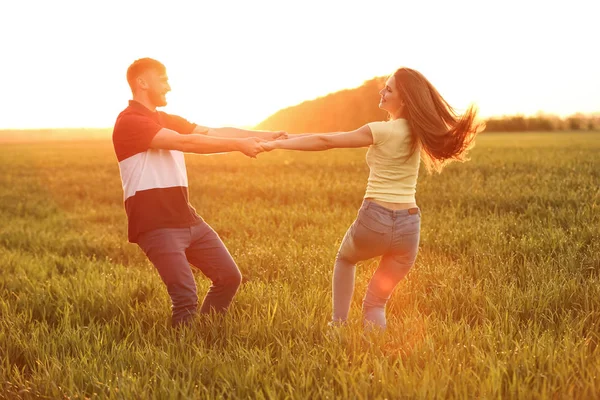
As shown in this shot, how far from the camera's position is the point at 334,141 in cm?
362

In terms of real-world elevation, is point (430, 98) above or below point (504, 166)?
above

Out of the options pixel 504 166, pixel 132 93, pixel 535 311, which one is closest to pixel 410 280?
pixel 535 311

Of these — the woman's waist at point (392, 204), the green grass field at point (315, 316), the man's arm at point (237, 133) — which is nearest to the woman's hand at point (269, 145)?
the man's arm at point (237, 133)

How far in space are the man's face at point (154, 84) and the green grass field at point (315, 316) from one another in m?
1.77

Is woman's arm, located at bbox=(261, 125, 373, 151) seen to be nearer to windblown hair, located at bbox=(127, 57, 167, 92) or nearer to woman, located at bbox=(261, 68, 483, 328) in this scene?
woman, located at bbox=(261, 68, 483, 328)

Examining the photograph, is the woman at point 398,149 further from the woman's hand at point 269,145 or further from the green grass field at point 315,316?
the green grass field at point 315,316

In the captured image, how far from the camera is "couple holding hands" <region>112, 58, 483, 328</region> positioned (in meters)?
3.57

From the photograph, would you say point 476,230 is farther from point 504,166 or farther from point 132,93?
point 504,166

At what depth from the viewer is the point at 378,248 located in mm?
3609

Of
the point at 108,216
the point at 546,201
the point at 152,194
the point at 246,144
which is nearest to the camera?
the point at 152,194

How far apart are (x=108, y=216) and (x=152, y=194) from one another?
722 cm

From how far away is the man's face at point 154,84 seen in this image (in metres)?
4.10

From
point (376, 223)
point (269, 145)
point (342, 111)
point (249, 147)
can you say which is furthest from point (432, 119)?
point (342, 111)

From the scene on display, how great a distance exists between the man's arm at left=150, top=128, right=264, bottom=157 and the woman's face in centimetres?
121
